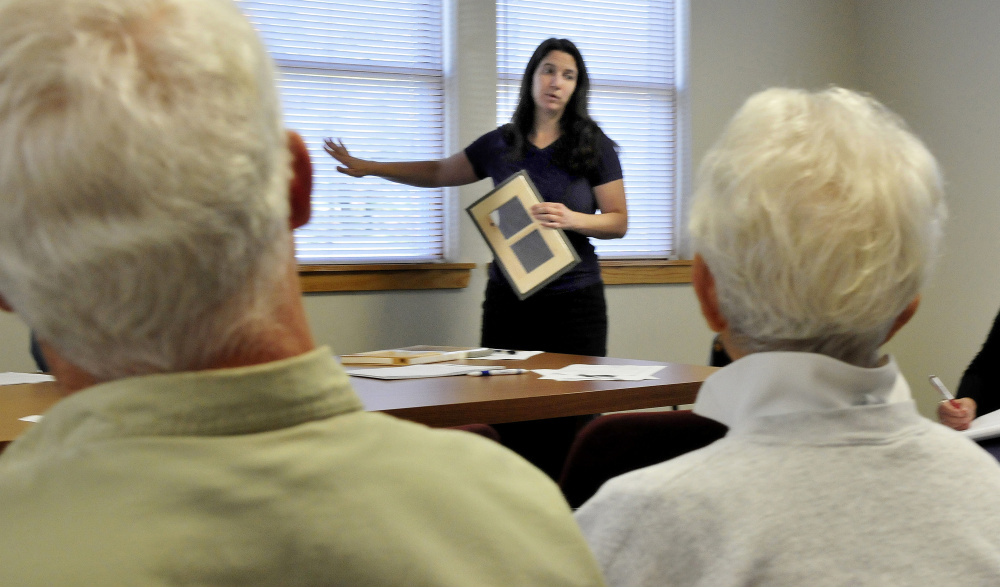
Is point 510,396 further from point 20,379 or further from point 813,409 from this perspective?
point 20,379

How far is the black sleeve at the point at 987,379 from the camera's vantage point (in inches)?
95.3

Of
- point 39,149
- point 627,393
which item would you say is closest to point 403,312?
point 627,393

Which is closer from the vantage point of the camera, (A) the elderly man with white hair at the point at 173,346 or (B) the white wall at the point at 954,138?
(A) the elderly man with white hair at the point at 173,346

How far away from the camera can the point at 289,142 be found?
631 mm

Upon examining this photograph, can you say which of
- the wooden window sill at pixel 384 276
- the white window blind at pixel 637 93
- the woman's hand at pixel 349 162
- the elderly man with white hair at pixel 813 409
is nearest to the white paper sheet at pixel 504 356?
the woman's hand at pixel 349 162

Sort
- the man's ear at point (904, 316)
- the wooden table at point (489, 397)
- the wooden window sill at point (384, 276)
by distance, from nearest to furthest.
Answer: the man's ear at point (904, 316)
the wooden table at point (489, 397)
the wooden window sill at point (384, 276)

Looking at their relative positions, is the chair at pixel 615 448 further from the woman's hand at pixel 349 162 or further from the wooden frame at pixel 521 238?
the woman's hand at pixel 349 162

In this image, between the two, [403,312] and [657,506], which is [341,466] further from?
[403,312]

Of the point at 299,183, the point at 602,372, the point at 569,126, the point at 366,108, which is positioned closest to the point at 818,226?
the point at 299,183

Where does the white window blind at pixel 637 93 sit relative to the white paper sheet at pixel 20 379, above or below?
above

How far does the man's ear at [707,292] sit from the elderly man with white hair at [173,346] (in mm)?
482

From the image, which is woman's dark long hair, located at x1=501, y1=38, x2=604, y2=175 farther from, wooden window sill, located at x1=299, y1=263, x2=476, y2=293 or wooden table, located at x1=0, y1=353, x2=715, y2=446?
wooden table, located at x1=0, y1=353, x2=715, y2=446

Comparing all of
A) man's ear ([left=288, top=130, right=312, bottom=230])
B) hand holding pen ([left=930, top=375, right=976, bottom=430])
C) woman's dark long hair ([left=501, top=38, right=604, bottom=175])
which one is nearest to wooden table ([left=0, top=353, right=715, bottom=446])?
hand holding pen ([left=930, top=375, right=976, bottom=430])

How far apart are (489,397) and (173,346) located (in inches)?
51.1
